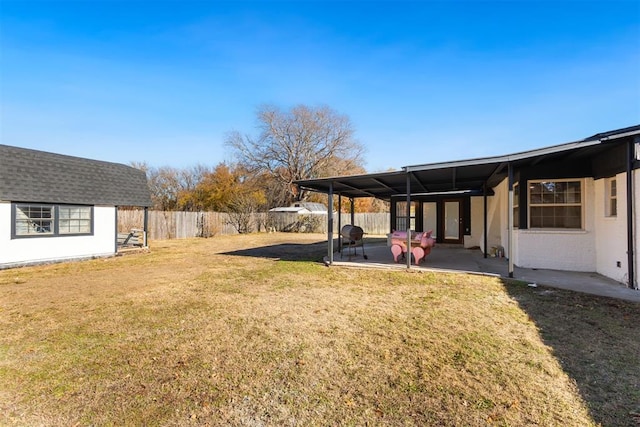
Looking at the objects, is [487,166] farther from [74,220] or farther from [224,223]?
[224,223]

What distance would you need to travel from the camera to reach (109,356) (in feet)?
10.8

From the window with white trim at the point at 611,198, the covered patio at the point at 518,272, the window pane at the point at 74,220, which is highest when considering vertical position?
the window with white trim at the point at 611,198

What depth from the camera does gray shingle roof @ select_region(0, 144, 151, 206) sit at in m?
9.40

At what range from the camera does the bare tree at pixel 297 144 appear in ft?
98.8

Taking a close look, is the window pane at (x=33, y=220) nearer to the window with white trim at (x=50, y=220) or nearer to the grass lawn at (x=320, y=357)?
the window with white trim at (x=50, y=220)

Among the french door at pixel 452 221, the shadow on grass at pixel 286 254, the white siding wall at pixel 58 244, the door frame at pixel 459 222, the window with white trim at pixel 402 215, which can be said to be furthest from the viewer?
the window with white trim at pixel 402 215

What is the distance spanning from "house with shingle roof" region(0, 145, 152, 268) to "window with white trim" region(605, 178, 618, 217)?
14.9 m

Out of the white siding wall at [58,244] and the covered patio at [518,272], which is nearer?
the covered patio at [518,272]

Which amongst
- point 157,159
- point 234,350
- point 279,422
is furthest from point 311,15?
point 157,159

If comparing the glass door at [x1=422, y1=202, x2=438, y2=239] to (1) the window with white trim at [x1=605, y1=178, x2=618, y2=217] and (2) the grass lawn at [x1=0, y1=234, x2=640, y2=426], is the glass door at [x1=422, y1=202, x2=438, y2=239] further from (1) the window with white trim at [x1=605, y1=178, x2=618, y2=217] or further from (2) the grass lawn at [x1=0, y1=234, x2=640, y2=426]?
(2) the grass lawn at [x1=0, y1=234, x2=640, y2=426]

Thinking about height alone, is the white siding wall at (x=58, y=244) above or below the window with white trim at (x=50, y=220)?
below

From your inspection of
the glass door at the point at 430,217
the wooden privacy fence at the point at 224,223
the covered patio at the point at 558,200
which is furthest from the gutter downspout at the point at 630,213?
the wooden privacy fence at the point at 224,223

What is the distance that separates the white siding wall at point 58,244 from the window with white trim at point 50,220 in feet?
0.53

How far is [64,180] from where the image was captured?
1067 centimetres
